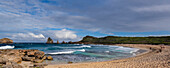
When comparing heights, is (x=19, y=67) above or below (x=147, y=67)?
above

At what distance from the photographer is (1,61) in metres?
10.1

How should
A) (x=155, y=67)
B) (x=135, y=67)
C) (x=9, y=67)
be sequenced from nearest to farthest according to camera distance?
1. (x=9, y=67)
2. (x=155, y=67)
3. (x=135, y=67)

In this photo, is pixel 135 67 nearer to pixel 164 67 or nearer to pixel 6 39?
pixel 164 67

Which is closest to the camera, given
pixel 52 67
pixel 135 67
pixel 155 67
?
pixel 155 67

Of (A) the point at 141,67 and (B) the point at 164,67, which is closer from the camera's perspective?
(B) the point at 164,67

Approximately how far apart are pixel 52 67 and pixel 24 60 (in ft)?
20.9

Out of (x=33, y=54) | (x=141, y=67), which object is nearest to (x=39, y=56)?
(x=33, y=54)

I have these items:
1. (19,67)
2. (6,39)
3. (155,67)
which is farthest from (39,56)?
(6,39)

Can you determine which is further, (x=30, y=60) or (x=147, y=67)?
(x=30, y=60)

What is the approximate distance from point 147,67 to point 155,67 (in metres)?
0.59

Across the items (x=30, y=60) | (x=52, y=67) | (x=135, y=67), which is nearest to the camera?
(x=135, y=67)

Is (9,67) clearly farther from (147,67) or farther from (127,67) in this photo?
(147,67)

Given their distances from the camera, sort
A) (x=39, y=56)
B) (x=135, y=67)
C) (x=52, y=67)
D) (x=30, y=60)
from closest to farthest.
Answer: (x=135, y=67)
(x=52, y=67)
(x=30, y=60)
(x=39, y=56)

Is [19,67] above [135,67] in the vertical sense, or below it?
above
